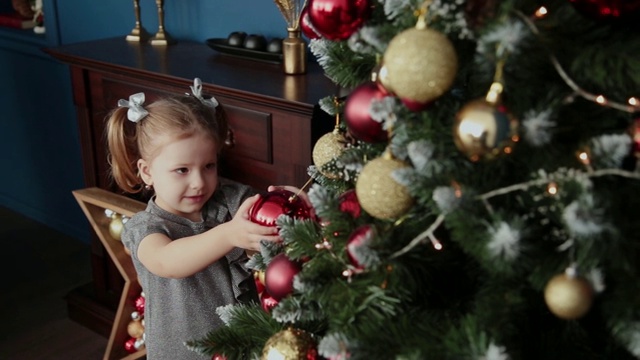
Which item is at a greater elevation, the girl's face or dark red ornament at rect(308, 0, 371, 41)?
dark red ornament at rect(308, 0, 371, 41)

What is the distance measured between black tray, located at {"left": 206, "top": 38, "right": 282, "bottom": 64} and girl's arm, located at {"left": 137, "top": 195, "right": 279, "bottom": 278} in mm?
701

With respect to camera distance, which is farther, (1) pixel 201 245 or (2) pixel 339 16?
(1) pixel 201 245

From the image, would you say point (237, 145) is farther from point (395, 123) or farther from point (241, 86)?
point (395, 123)

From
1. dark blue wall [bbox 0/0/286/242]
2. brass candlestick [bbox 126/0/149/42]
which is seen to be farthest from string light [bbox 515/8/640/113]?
brass candlestick [bbox 126/0/149/42]

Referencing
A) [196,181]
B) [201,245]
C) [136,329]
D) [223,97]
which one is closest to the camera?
[201,245]

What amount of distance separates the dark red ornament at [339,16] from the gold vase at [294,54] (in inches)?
35.0

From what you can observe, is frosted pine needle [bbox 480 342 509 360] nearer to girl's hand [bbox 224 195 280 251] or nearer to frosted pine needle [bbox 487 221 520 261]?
frosted pine needle [bbox 487 221 520 261]

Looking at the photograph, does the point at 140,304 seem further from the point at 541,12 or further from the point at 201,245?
the point at 541,12

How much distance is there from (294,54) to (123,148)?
50 centimetres

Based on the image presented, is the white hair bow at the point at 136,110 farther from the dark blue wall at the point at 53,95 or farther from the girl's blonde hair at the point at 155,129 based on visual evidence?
the dark blue wall at the point at 53,95

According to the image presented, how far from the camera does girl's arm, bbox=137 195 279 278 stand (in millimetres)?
966

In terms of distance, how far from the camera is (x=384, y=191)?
2.21ft

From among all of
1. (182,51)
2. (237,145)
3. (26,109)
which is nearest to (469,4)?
(237,145)

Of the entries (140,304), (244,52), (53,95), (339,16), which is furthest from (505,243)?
(53,95)
